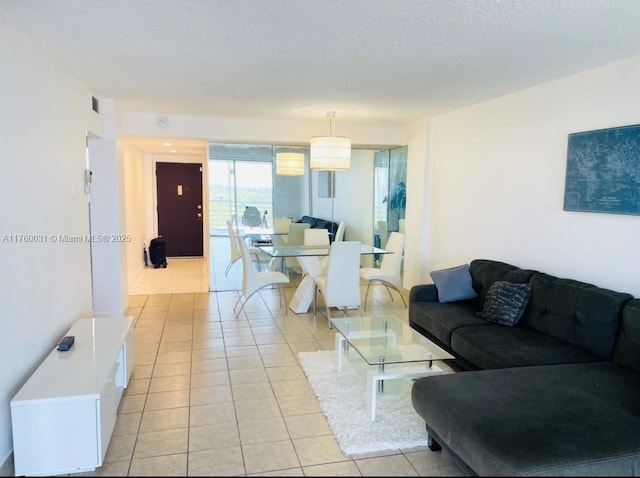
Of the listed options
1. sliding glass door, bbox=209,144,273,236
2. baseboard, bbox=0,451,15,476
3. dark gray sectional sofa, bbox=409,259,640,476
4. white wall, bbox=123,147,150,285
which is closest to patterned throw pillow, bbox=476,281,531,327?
dark gray sectional sofa, bbox=409,259,640,476

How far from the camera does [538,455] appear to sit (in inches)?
65.0

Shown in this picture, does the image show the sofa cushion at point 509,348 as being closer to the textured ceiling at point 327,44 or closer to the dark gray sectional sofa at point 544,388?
the dark gray sectional sofa at point 544,388

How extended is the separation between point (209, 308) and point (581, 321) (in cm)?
386

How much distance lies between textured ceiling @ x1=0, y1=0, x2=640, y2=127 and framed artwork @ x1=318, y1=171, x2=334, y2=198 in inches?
89.5

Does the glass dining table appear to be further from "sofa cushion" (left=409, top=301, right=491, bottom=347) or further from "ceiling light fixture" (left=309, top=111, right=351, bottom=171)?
"sofa cushion" (left=409, top=301, right=491, bottom=347)

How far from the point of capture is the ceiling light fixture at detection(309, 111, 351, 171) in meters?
4.57

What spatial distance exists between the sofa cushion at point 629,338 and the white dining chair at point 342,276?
2.42 metres

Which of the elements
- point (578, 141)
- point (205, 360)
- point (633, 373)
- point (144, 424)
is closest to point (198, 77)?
point (205, 360)

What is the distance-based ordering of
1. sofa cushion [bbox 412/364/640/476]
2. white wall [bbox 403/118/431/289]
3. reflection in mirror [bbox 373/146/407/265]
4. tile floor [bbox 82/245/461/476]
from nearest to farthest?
sofa cushion [bbox 412/364/640/476] → tile floor [bbox 82/245/461/476] → white wall [bbox 403/118/431/289] → reflection in mirror [bbox 373/146/407/265]

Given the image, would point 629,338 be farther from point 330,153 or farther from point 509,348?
point 330,153

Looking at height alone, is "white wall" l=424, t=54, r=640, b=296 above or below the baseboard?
above

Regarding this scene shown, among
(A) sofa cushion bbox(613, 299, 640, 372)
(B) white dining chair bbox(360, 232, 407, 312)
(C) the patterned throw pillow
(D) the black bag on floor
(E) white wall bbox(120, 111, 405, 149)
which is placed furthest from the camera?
(D) the black bag on floor

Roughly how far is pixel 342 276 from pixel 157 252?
4.52m

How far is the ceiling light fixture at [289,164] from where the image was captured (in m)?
6.00
